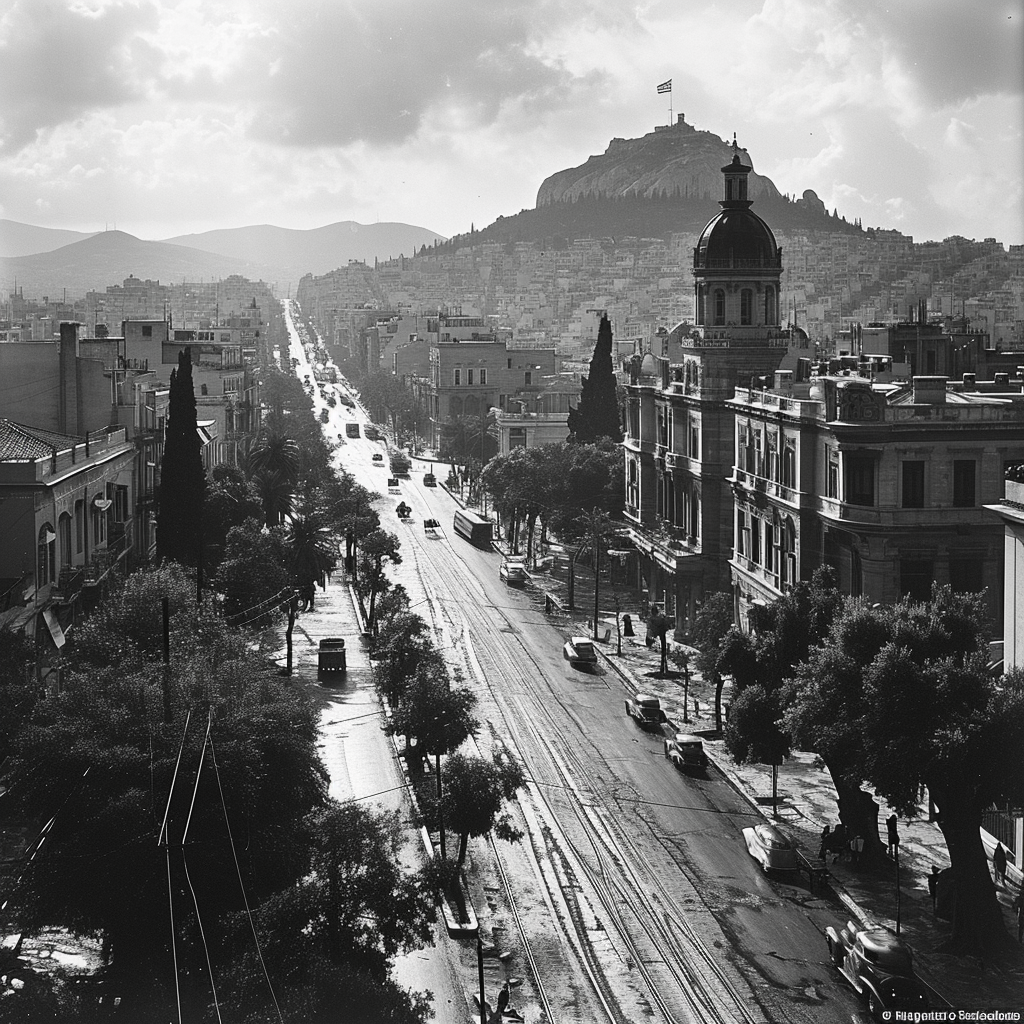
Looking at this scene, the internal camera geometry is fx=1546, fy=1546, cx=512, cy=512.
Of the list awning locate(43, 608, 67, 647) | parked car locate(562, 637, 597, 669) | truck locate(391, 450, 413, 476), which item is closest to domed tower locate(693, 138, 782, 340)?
parked car locate(562, 637, 597, 669)

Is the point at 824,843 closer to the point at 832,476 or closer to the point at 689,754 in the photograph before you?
the point at 689,754

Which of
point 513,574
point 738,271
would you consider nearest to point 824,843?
point 738,271

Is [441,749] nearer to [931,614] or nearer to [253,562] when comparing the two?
[931,614]

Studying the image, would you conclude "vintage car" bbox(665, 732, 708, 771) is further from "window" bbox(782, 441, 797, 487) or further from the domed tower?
→ the domed tower

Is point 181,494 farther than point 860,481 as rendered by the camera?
Yes

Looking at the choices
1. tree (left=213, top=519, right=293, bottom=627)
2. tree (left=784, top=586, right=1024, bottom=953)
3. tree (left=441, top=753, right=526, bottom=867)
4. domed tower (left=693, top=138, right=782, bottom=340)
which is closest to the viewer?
tree (left=784, top=586, right=1024, bottom=953)

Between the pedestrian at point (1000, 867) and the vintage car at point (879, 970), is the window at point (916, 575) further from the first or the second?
the vintage car at point (879, 970)

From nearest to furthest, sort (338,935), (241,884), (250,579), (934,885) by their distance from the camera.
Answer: (338,935), (241,884), (934,885), (250,579)

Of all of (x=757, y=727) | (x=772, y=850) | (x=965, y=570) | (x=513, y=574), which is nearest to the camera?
(x=772, y=850)
